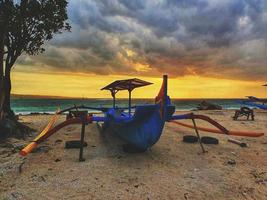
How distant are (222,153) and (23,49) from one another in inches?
487

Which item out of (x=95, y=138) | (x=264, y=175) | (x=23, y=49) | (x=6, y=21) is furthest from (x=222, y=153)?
(x=23, y=49)

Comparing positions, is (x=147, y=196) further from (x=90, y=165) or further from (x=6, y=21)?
(x=6, y=21)

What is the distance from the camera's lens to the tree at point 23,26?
12.9 metres

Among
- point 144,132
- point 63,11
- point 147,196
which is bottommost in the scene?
point 147,196

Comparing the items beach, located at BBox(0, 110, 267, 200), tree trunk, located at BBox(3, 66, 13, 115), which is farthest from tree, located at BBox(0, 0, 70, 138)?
beach, located at BBox(0, 110, 267, 200)

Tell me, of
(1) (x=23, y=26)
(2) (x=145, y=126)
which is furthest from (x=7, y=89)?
(2) (x=145, y=126)

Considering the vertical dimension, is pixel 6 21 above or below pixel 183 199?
above

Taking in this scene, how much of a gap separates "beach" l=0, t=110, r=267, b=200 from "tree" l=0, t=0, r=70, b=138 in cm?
539

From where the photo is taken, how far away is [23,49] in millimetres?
15438

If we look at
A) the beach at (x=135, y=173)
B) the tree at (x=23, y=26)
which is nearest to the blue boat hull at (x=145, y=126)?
the beach at (x=135, y=173)

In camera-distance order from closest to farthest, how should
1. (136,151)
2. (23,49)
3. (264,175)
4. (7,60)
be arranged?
(264,175)
(136,151)
(7,60)
(23,49)

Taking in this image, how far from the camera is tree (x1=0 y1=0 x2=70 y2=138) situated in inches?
509

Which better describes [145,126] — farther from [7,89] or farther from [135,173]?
[7,89]

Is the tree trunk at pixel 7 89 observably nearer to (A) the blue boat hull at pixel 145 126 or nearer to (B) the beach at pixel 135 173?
(B) the beach at pixel 135 173
